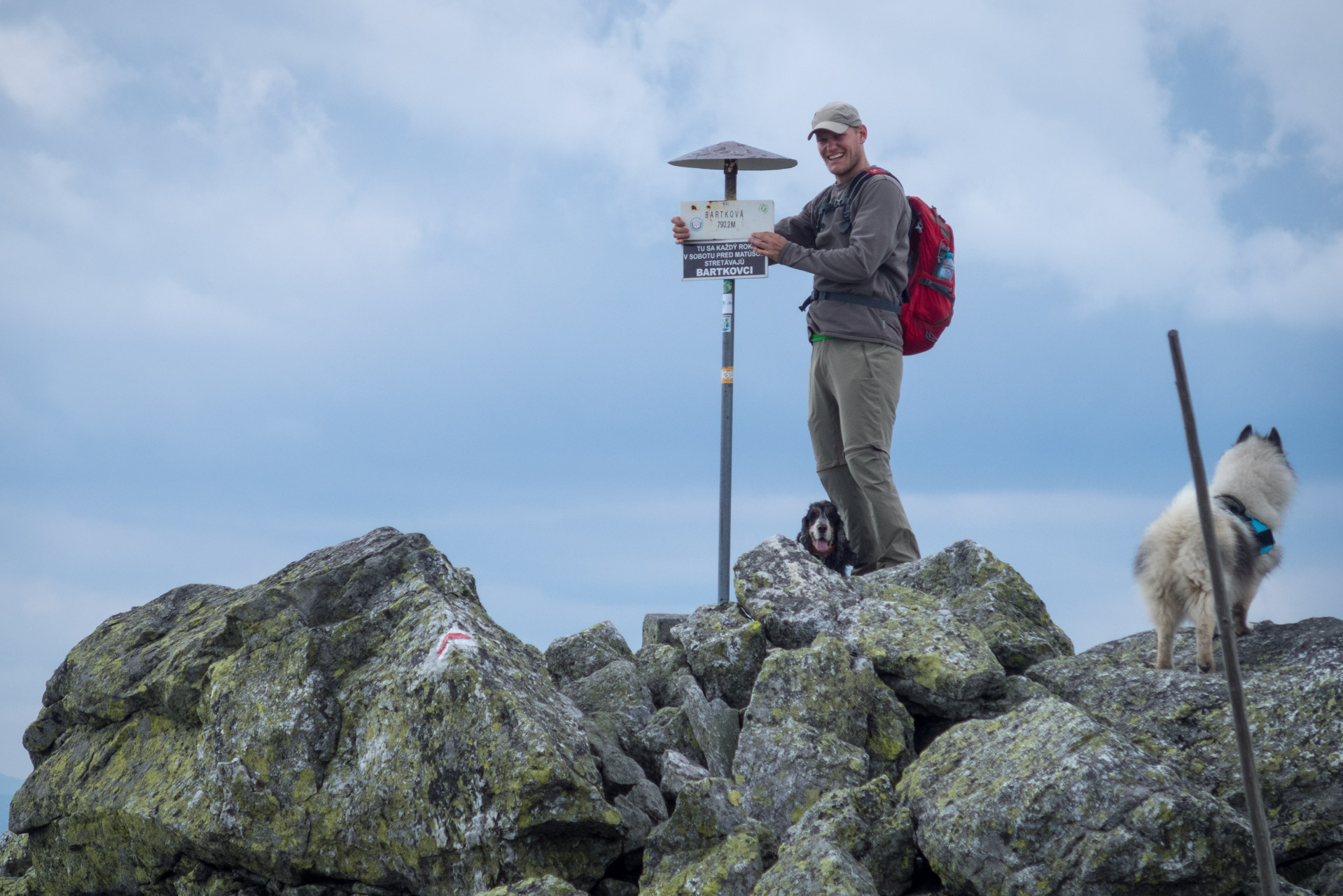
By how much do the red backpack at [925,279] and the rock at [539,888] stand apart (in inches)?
217

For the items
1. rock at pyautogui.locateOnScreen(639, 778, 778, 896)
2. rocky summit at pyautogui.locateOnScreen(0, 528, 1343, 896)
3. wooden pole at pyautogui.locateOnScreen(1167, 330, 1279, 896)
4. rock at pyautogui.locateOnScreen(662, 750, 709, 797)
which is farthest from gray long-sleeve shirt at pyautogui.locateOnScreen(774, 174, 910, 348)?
wooden pole at pyautogui.locateOnScreen(1167, 330, 1279, 896)

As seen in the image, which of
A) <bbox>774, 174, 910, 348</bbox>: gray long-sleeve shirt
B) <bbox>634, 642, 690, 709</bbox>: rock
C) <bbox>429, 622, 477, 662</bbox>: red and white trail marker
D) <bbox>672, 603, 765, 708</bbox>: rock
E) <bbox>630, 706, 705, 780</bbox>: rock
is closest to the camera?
<bbox>429, 622, 477, 662</bbox>: red and white trail marker

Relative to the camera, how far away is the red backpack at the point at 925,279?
8742mm

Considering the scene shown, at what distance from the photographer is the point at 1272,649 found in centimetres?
666

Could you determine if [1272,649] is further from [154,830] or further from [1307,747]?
[154,830]

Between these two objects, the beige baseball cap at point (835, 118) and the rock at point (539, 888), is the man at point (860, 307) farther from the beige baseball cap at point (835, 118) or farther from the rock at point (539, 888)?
the rock at point (539, 888)

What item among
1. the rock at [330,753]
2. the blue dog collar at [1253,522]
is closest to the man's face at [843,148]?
the blue dog collar at [1253,522]

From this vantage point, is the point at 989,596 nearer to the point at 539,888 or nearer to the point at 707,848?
the point at 707,848

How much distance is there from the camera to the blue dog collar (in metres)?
7.12

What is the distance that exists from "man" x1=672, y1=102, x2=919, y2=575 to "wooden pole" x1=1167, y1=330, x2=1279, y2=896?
483 centimetres

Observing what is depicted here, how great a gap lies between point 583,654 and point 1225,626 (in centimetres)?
512

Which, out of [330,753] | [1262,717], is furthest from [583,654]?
[1262,717]

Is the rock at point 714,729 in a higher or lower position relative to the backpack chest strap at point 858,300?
lower

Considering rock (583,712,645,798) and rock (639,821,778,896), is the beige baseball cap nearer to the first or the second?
rock (583,712,645,798)
